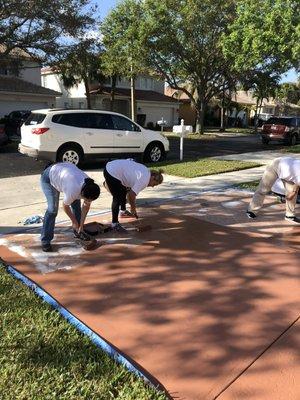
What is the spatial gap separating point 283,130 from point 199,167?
36.4 ft

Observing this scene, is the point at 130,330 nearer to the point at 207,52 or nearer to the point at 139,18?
the point at 139,18

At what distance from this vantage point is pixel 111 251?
530cm

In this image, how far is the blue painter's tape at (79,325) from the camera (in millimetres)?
3066

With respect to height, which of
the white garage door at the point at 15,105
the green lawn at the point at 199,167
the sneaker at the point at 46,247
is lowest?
the sneaker at the point at 46,247

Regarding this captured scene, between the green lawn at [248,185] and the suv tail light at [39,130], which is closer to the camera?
the green lawn at [248,185]

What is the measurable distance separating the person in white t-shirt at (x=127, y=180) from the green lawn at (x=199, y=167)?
4.79 m

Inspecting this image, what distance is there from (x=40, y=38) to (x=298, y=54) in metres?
10.3

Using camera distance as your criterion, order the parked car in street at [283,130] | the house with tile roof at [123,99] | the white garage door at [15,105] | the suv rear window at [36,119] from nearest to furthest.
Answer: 1. the suv rear window at [36,119]
2. the parked car in street at [283,130]
3. the white garage door at [15,105]
4. the house with tile roof at [123,99]

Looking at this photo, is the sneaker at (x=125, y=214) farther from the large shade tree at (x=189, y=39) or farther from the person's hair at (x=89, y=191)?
the large shade tree at (x=189, y=39)

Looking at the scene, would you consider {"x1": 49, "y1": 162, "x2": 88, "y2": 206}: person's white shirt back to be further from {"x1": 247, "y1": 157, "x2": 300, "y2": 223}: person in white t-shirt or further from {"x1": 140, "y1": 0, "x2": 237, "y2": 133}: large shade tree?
{"x1": 140, "y1": 0, "x2": 237, "y2": 133}: large shade tree

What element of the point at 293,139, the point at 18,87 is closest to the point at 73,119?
the point at 293,139

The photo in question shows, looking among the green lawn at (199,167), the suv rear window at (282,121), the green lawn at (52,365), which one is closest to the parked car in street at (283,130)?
the suv rear window at (282,121)

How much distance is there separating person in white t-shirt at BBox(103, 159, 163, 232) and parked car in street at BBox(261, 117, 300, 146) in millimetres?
17148

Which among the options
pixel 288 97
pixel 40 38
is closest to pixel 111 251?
pixel 40 38
